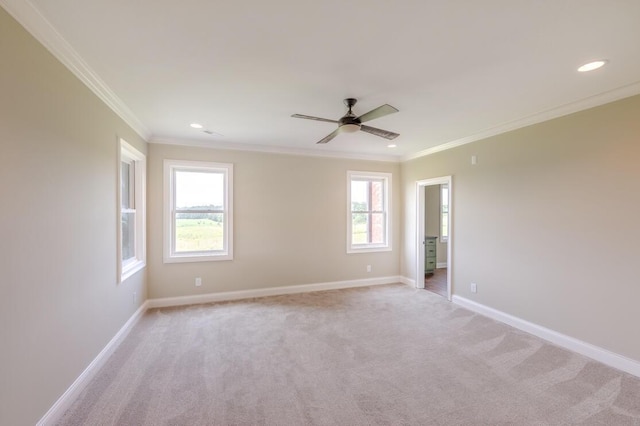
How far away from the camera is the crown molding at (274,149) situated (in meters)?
4.41

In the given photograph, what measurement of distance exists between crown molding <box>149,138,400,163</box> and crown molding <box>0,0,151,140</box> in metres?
1.35

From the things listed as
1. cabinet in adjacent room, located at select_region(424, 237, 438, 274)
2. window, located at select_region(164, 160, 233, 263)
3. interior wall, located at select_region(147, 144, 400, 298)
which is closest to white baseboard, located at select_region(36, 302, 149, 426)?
interior wall, located at select_region(147, 144, 400, 298)

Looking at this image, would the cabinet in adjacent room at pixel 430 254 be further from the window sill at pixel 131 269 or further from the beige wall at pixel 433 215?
the window sill at pixel 131 269

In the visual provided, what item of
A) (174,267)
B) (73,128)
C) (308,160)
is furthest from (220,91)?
(174,267)

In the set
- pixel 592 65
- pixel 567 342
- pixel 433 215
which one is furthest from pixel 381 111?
pixel 433 215

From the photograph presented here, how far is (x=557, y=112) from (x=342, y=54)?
2.68m

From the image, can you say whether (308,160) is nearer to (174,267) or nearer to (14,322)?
(174,267)

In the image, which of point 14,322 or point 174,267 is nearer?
point 14,322

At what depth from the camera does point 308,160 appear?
204 inches

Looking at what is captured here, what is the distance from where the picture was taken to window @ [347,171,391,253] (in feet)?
18.3

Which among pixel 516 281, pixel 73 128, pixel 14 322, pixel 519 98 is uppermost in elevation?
pixel 519 98

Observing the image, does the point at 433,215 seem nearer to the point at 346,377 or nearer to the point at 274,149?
the point at 274,149

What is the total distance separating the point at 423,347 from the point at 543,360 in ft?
3.67

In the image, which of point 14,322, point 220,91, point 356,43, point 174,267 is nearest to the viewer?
point 14,322
